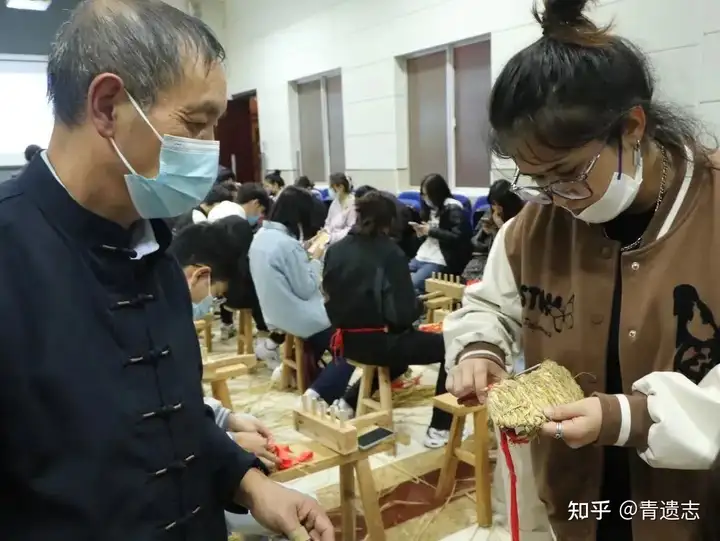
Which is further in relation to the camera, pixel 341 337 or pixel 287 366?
pixel 287 366

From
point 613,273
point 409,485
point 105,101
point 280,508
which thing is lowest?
point 409,485

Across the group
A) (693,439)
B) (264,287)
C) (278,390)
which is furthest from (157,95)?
(278,390)

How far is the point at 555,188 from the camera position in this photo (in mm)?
1146

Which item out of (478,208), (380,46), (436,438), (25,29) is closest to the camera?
(436,438)

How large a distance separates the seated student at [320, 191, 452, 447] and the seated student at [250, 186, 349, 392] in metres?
0.48

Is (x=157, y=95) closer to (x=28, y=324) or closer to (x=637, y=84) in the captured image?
(x=28, y=324)

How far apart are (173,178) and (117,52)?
198 mm

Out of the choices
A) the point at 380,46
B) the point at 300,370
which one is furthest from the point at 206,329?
the point at 380,46

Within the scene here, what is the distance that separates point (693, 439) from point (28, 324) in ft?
3.18

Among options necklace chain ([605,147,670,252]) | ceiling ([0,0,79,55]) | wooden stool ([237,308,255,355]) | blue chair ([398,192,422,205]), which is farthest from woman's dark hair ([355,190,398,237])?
ceiling ([0,0,79,55])

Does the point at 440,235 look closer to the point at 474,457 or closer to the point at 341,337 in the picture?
the point at 341,337

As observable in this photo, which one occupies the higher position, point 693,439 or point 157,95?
point 157,95

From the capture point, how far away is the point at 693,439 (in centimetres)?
97

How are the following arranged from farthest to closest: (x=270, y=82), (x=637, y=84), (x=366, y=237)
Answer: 1. (x=270, y=82)
2. (x=366, y=237)
3. (x=637, y=84)
